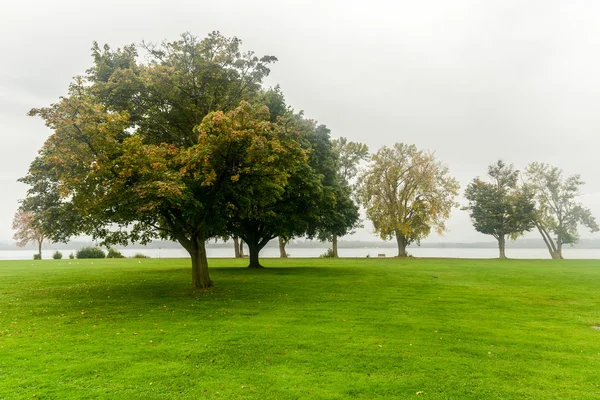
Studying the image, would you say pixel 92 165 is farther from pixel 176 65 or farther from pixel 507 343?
pixel 507 343

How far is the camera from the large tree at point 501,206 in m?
57.7

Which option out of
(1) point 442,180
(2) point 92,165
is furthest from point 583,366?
(1) point 442,180

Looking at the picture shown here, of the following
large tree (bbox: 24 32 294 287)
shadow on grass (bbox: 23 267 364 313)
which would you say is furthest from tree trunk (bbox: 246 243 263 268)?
large tree (bbox: 24 32 294 287)

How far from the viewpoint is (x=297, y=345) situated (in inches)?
389

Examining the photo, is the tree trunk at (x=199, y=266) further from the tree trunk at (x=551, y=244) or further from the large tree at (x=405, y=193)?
the tree trunk at (x=551, y=244)

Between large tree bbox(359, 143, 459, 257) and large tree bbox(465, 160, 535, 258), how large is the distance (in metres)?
9.06

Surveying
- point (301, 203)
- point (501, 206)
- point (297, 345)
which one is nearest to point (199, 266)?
point (297, 345)

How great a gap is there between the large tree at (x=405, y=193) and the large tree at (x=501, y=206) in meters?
9.06

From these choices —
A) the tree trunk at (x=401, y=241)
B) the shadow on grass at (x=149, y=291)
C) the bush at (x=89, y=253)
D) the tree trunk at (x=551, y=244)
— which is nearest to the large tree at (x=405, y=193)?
the tree trunk at (x=401, y=241)

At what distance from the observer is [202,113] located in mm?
20984

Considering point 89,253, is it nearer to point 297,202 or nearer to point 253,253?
point 253,253

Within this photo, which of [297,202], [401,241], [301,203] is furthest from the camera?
[401,241]

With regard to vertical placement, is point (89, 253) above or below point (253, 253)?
below

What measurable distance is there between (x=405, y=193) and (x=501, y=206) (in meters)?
16.8
